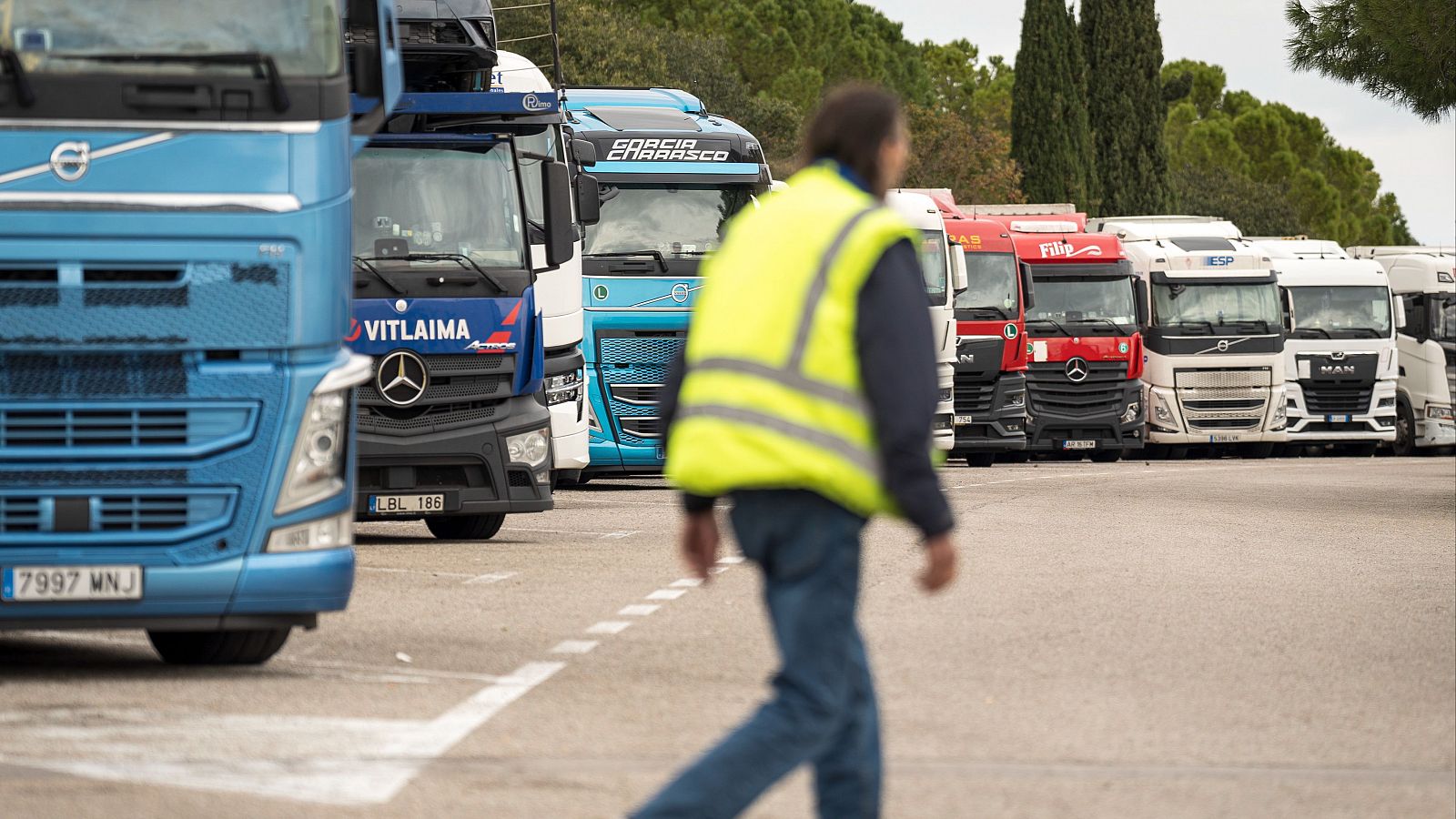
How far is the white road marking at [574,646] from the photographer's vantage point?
10602 millimetres

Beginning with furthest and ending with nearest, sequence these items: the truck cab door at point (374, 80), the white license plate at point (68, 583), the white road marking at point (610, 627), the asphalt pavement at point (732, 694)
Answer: the white road marking at point (610, 627)
the truck cab door at point (374, 80)
the white license plate at point (68, 583)
the asphalt pavement at point (732, 694)

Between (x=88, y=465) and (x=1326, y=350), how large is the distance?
115ft

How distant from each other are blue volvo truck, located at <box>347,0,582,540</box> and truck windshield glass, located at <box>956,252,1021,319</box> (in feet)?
64.1

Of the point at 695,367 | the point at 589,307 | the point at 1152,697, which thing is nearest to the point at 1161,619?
the point at 1152,697

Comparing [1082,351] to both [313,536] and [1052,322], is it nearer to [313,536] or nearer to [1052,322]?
[1052,322]

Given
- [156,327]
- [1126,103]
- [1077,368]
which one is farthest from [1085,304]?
[1126,103]

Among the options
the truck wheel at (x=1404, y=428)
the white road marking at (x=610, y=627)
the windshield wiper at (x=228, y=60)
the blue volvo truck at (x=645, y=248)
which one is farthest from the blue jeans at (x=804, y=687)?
the truck wheel at (x=1404, y=428)

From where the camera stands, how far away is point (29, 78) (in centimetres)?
925

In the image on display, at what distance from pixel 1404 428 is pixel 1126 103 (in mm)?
36801

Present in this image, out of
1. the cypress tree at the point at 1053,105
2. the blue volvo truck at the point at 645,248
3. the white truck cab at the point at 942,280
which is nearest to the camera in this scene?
the blue volvo truck at the point at 645,248

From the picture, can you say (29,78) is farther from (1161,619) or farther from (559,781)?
(1161,619)

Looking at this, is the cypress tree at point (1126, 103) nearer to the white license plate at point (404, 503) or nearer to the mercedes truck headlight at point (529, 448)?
the mercedes truck headlight at point (529, 448)

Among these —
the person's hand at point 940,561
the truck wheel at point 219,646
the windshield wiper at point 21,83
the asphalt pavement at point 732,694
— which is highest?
the windshield wiper at point 21,83

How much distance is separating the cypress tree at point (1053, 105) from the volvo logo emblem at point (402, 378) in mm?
63066
